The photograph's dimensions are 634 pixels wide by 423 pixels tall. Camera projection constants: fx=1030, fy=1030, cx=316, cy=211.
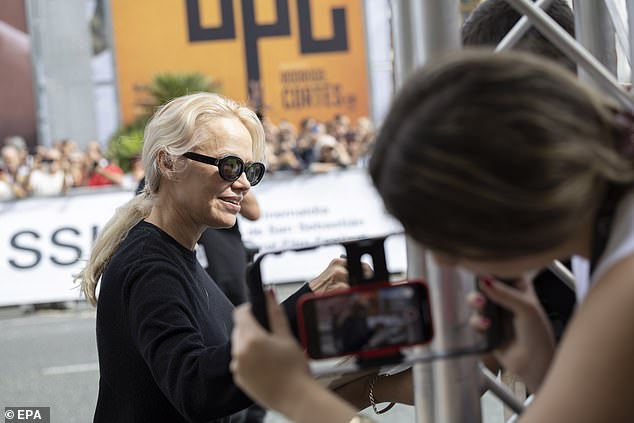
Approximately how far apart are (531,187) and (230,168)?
1527 millimetres

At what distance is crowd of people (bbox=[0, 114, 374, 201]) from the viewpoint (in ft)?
38.1

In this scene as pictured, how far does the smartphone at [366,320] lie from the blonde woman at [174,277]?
1.67 ft

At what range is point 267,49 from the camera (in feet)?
79.7

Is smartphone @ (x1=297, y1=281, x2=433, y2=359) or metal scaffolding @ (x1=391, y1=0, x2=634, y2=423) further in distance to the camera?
metal scaffolding @ (x1=391, y1=0, x2=634, y2=423)

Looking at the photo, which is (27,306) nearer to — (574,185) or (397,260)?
(397,260)

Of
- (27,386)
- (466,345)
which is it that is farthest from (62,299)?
(466,345)

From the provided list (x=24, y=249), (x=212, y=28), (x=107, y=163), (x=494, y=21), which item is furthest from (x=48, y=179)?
(x=212, y=28)

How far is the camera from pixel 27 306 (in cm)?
1050

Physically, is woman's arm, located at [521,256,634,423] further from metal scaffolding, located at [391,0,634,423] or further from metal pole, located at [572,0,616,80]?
metal pole, located at [572,0,616,80]

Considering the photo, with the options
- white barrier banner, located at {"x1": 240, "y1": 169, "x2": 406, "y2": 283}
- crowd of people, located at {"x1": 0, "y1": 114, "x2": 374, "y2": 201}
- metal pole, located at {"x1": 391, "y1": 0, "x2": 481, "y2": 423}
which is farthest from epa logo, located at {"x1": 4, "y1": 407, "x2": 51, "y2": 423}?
crowd of people, located at {"x1": 0, "y1": 114, "x2": 374, "y2": 201}

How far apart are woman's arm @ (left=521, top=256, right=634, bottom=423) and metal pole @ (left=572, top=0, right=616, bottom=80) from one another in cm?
115

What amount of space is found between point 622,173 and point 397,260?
950 cm

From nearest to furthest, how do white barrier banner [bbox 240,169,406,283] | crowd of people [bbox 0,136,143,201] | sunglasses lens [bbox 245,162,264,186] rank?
sunglasses lens [bbox 245,162,264,186]
white barrier banner [bbox 240,169,406,283]
crowd of people [bbox 0,136,143,201]

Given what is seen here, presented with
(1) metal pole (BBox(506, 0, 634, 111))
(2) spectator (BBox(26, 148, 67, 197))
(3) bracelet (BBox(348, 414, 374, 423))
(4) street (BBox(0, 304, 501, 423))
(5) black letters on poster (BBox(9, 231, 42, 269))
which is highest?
(1) metal pole (BBox(506, 0, 634, 111))
